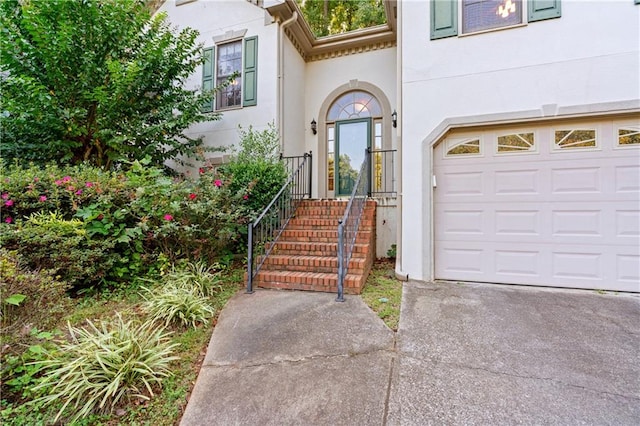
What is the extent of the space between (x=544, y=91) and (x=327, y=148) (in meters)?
4.48

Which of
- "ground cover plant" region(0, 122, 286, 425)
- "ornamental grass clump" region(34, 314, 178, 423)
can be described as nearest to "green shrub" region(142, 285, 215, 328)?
"ground cover plant" region(0, 122, 286, 425)

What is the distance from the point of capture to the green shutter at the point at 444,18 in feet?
14.3

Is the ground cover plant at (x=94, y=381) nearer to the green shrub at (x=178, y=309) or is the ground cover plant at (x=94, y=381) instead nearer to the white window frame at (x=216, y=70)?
the green shrub at (x=178, y=309)

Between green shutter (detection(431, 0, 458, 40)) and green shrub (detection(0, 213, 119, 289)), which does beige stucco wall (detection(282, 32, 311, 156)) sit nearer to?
green shutter (detection(431, 0, 458, 40))

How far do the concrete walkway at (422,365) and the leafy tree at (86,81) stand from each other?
13.6 feet

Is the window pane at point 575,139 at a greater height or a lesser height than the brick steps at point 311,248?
greater

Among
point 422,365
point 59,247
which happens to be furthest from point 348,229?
point 59,247

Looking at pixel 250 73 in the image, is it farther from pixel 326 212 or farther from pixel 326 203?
pixel 326 212

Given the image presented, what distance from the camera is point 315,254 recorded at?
14.8 ft

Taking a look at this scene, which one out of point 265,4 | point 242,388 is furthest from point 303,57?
point 242,388

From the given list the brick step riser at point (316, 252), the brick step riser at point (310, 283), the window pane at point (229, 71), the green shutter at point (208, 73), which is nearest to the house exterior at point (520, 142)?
the brick step riser at point (316, 252)

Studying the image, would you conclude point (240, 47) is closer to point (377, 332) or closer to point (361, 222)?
point (361, 222)

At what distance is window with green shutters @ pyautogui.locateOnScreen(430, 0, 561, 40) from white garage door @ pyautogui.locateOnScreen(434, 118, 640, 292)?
158 cm

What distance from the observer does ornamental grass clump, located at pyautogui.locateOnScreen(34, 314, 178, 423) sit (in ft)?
5.90
